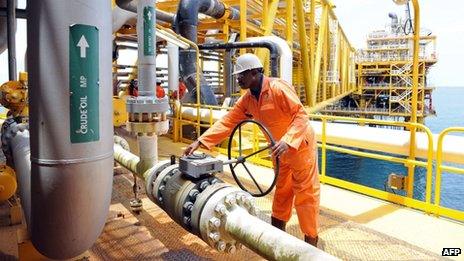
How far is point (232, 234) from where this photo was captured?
1.94m

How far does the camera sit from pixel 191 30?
970cm

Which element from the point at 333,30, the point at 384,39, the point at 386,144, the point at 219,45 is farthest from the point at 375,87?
the point at 386,144

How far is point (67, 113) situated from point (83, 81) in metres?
0.16

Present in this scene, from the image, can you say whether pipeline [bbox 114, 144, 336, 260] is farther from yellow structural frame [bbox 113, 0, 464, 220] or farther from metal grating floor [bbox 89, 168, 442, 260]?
yellow structural frame [bbox 113, 0, 464, 220]

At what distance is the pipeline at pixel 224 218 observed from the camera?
1678 mm

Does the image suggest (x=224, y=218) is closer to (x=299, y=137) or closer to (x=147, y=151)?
(x=299, y=137)

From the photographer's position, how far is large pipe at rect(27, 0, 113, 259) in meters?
1.62

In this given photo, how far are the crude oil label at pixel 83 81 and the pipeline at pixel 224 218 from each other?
705 millimetres

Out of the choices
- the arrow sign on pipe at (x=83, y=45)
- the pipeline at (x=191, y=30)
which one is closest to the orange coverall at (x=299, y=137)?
the arrow sign on pipe at (x=83, y=45)

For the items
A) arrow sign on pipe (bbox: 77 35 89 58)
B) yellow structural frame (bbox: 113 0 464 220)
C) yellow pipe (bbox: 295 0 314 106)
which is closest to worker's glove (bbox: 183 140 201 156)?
arrow sign on pipe (bbox: 77 35 89 58)

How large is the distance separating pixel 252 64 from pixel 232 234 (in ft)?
4.76

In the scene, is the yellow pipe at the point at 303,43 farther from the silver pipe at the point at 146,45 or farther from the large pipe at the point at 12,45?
the silver pipe at the point at 146,45

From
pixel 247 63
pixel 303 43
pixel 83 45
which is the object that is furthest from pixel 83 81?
pixel 303 43

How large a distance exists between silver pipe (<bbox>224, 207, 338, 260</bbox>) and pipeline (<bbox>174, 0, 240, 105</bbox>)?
8379mm
